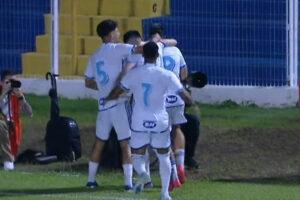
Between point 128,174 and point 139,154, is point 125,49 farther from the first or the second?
point 128,174

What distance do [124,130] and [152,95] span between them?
124 centimetres

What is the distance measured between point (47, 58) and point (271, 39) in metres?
3.98

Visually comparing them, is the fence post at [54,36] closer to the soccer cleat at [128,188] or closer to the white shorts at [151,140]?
the soccer cleat at [128,188]

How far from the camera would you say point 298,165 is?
1762cm

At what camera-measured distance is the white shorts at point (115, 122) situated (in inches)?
590

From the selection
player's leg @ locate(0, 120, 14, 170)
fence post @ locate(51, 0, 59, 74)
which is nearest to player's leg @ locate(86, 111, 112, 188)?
player's leg @ locate(0, 120, 14, 170)

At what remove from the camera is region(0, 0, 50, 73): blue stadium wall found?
74.0 feet

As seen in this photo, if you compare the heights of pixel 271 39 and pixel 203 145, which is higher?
pixel 271 39

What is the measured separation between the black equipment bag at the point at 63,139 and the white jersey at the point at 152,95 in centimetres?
407

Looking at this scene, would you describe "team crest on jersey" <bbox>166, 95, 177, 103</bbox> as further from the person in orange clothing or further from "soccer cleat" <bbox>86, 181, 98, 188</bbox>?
the person in orange clothing

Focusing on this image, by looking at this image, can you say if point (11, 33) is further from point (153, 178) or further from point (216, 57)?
point (153, 178)

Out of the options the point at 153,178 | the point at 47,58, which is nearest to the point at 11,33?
the point at 47,58

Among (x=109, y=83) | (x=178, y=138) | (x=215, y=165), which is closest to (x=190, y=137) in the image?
(x=215, y=165)

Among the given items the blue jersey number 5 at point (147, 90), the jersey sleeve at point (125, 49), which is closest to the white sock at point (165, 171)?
the blue jersey number 5 at point (147, 90)
